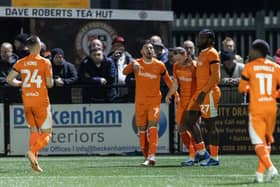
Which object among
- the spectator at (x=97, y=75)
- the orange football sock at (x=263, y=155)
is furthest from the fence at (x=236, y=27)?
the orange football sock at (x=263, y=155)

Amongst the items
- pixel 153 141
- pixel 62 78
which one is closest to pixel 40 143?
pixel 153 141

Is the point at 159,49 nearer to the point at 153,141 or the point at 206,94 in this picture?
the point at 153,141

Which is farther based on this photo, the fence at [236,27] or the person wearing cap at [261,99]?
the fence at [236,27]

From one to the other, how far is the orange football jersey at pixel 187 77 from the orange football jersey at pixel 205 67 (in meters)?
0.52

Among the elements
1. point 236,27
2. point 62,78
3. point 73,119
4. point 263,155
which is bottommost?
point 263,155

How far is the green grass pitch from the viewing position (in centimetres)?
1406

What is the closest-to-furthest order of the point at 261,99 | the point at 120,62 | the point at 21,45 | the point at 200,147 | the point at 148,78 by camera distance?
the point at 261,99 → the point at 200,147 → the point at 148,78 → the point at 21,45 → the point at 120,62

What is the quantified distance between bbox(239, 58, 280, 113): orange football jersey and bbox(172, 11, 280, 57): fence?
414 inches

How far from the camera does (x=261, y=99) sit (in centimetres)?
1391

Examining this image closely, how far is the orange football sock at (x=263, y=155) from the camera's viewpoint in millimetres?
13688

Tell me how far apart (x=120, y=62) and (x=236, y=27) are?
448 centimetres

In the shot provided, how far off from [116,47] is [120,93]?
1018 mm

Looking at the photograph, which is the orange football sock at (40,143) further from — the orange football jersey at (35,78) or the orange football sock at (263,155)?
the orange football sock at (263,155)

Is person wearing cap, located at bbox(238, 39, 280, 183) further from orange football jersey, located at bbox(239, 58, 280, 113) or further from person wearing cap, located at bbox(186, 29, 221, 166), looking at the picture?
person wearing cap, located at bbox(186, 29, 221, 166)
